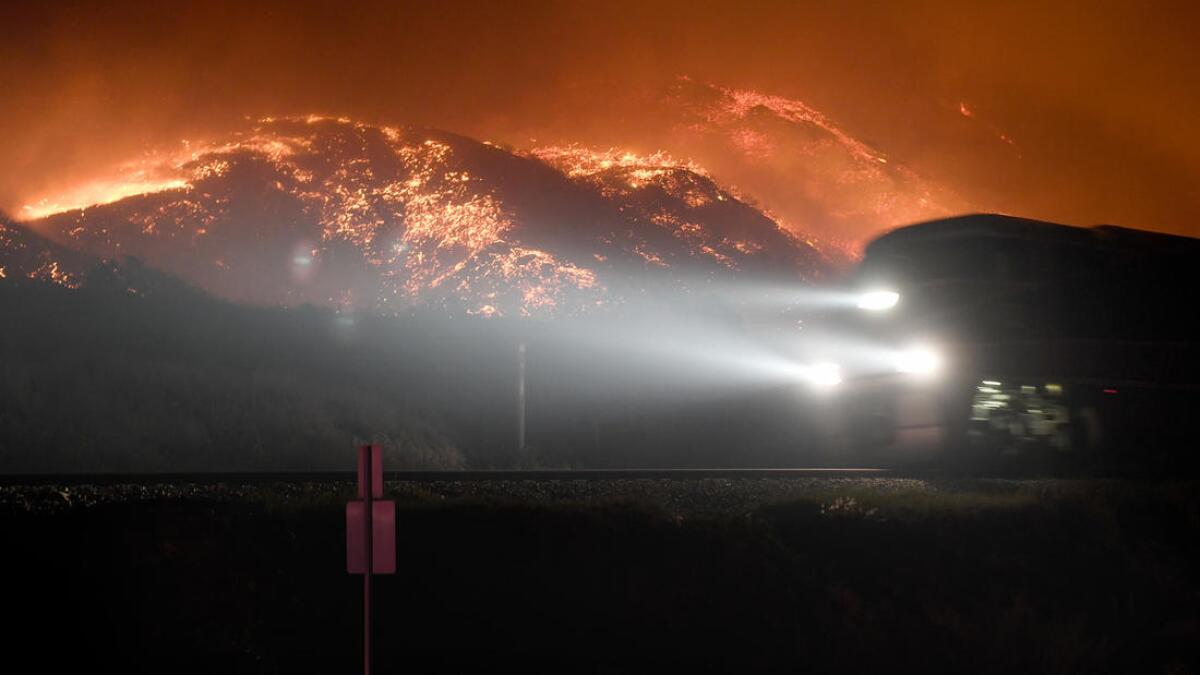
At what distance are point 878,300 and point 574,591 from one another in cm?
969

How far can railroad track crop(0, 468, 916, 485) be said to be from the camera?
15.5 m

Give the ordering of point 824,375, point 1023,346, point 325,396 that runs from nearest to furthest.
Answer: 1. point 1023,346
2. point 824,375
3. point 325,396

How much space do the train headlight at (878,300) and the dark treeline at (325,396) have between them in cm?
435

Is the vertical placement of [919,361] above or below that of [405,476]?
above

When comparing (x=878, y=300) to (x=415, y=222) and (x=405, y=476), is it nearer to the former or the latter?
(x=405, y=476)

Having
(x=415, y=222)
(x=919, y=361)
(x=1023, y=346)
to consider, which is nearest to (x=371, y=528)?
(x=919, y=361)

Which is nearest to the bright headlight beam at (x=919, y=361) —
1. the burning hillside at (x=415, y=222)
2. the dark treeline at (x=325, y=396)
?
the dark treeline at (x=325, y=396)

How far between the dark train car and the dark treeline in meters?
4.50

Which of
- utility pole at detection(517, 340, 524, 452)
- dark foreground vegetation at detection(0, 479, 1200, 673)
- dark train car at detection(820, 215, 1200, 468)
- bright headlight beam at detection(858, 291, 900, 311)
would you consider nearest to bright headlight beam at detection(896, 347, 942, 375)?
dark train car at detection(820, 215, 1200, 468)

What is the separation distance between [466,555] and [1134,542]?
28.0ft

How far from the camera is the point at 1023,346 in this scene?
17969 mm

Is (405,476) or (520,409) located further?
(520,409)

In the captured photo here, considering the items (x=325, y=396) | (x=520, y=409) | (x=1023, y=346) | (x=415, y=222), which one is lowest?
(x=520, y=409)

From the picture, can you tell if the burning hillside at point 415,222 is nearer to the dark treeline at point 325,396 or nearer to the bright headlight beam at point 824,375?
the dark treeline at point 325,396
